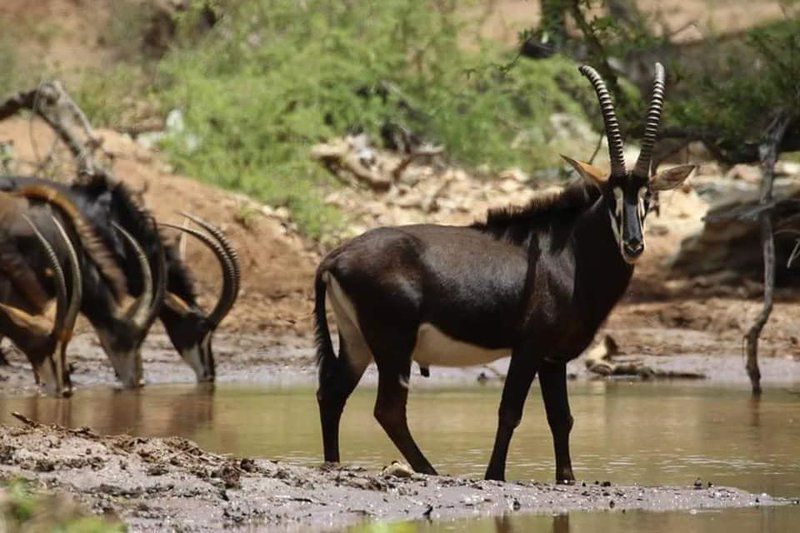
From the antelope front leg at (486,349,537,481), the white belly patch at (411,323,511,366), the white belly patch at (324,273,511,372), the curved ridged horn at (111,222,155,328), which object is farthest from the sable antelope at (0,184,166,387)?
the antelope front leg at (486,349,537,481)

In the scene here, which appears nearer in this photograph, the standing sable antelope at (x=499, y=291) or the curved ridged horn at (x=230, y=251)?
the standing sable antelope at (x=499, y=291)

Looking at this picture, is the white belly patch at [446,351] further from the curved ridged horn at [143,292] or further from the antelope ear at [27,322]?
the curved ridged horn at [143,292]

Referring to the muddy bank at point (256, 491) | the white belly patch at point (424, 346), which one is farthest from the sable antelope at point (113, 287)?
the muddy bank at point (256, 491)

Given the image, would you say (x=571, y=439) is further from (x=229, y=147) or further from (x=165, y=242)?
(x=229, y=147)

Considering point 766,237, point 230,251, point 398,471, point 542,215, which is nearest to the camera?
point 398,471

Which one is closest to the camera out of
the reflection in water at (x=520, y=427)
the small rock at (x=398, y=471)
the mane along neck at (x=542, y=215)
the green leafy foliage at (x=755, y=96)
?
the small rock at (x=398, y=471)

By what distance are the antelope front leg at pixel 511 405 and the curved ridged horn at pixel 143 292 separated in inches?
265

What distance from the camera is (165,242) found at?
658 inches

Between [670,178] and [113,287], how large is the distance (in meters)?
7.41

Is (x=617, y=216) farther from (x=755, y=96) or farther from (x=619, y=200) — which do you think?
(x=755, y=96)

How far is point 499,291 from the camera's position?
9422 mm

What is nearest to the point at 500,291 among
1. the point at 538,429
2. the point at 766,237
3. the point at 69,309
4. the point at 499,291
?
the point at 499,291

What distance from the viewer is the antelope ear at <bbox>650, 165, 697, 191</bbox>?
9.53 metres

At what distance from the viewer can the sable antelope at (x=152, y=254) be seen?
53.0ft
